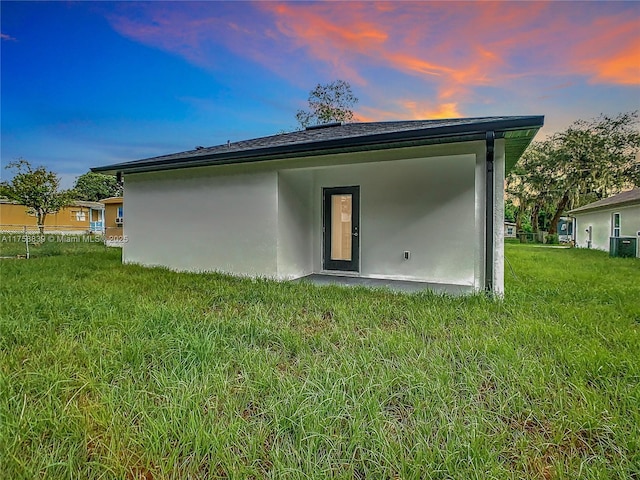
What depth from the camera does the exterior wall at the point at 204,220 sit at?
6543mm

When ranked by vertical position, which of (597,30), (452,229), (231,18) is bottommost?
(452,229)

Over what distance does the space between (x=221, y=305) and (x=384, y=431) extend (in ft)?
10.1

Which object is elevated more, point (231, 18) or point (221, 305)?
point (231, 18)

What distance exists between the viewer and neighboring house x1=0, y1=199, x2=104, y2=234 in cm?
2439

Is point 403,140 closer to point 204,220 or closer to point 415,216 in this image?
point 415,216

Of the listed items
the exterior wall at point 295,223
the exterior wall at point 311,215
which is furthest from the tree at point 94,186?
the exterior wall at point 295,223

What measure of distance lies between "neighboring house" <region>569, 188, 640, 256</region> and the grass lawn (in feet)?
39.0

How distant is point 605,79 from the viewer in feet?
36.8

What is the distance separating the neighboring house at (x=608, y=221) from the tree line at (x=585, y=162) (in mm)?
3299

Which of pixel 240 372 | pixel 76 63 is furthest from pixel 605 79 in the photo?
pixel 76 63

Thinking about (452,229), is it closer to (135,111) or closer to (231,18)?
(231,18)

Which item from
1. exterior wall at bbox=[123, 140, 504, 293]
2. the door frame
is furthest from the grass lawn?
the door frame

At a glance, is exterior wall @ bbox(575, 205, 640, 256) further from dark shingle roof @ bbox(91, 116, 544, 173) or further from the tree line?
dark shingle roof @ bbox(91, 116, 544, 173)

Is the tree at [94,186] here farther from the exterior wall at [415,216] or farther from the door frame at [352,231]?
the exterior wall at [415,216]
